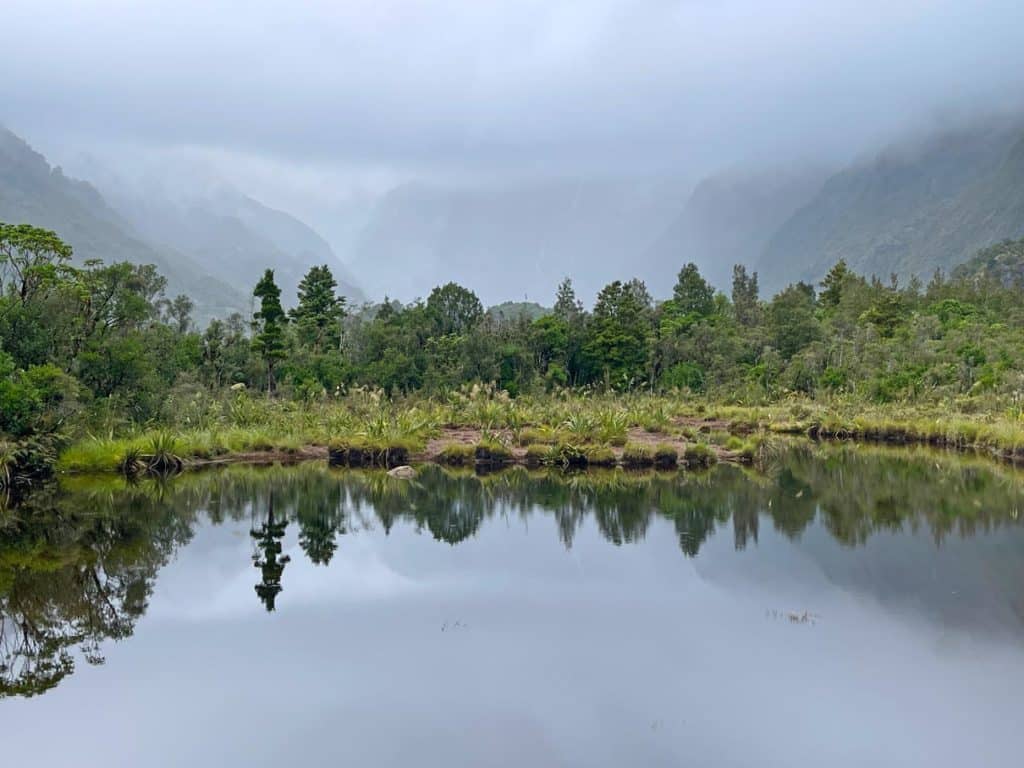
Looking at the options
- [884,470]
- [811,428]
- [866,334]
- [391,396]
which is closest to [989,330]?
[866,334]

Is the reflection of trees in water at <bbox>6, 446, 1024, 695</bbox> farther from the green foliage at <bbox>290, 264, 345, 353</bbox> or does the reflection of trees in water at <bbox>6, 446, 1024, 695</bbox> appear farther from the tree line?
the green foliage at <bbox>290, 264, 345, 353</bbox>

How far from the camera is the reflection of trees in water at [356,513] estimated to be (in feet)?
40.1

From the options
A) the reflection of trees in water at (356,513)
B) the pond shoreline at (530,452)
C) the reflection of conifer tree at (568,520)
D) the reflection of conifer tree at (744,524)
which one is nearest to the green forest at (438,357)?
the pond shoreline at (530,452)

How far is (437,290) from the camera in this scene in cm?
5662

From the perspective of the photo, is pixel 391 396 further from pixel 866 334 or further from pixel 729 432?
pixel 866 334

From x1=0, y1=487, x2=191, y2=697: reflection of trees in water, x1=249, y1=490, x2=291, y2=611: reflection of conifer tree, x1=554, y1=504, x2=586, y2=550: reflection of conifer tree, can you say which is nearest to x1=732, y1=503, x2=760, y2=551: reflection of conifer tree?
x1=554, y1=504, x2=586, y2=550: reflection of conifer tree

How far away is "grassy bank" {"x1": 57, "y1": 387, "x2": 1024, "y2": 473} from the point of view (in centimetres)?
2706

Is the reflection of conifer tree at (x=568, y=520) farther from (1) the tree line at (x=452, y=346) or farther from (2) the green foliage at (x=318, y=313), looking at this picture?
(2) the green foliage at (x=318, y=313)

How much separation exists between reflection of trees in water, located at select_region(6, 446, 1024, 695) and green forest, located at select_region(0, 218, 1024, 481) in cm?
367

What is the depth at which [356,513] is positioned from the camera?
1939cm

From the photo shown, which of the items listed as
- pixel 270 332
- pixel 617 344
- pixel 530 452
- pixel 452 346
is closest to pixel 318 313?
pixel 452 346

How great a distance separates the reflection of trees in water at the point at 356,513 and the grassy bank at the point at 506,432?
1.62 metres

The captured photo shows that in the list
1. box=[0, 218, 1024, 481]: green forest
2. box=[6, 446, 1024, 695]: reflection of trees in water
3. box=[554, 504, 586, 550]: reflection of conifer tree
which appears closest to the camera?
box=[6, 446, 1024, 695]: reflection of trees in water

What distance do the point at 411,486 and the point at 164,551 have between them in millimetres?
8404
